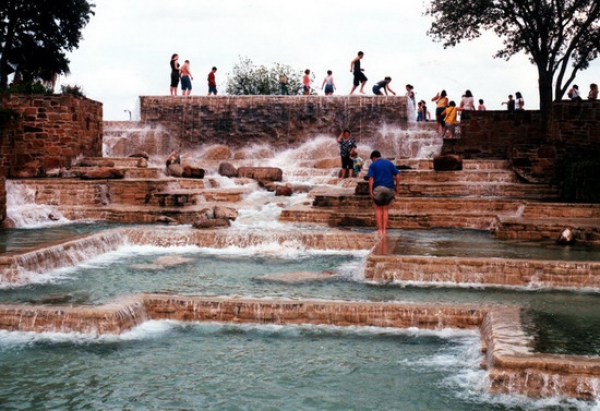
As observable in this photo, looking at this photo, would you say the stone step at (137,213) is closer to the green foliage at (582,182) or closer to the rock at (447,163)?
the rock at (447,163)

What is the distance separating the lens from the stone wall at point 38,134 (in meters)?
19.2

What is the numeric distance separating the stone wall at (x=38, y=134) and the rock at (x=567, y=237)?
1250 centimetres

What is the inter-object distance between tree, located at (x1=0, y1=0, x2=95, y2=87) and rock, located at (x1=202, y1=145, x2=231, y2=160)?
24.7ft

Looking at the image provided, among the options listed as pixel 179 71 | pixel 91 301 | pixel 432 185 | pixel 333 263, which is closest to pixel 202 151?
pixel 179 71

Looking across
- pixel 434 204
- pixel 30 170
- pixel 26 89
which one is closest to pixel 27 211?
pixel 30 170

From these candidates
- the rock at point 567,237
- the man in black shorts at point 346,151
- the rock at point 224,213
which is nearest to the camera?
the rock at point 567,237

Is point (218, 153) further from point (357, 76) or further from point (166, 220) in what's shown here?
point (166, 220)

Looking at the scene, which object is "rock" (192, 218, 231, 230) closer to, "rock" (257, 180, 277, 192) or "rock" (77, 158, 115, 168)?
"rock" (257, 180, 277, 192)

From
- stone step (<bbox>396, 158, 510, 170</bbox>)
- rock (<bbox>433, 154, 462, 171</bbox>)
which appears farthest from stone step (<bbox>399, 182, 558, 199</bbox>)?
stone step (<bbox>396, 158, 510, 170</bbox>)

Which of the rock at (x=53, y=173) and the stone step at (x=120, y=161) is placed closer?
the rock at (x=53, y=173)

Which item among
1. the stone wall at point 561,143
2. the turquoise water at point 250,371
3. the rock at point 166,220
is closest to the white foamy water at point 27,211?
the rock at point 166,220

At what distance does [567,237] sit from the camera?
1160cm

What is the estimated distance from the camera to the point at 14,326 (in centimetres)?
725

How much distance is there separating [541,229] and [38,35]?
21.8 m
